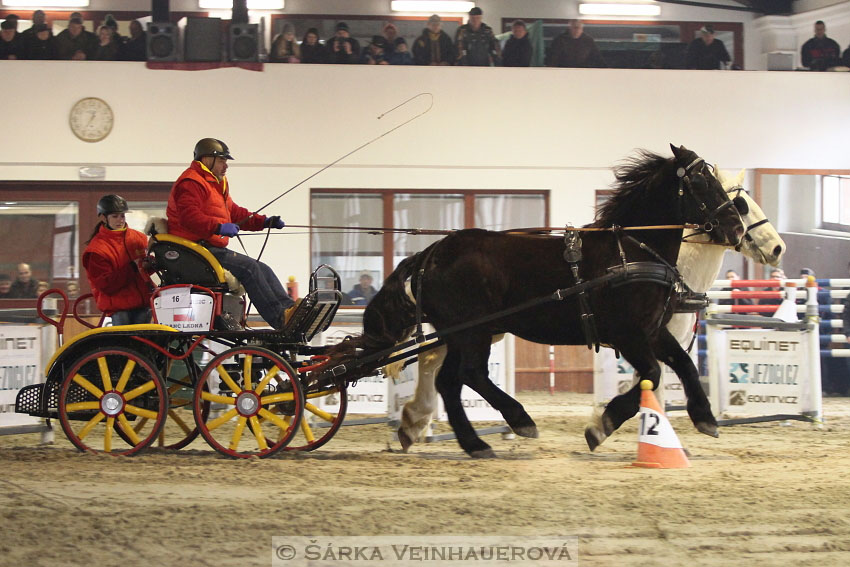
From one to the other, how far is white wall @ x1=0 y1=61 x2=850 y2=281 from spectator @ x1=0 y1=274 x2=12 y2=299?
3.80ft

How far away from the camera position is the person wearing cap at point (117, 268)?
265 inches

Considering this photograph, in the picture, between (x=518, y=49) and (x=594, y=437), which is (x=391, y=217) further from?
(x=594, y=437)

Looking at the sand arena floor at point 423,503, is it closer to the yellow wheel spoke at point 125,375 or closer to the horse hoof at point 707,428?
the horse hoof at point 707,428

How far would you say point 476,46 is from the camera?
1236 centimetres

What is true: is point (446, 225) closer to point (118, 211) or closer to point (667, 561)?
point (118, 211)

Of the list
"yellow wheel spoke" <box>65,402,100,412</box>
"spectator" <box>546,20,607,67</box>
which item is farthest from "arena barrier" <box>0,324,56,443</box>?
"spectator" <box>546,20,607,67</box>

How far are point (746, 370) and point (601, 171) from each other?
163 inches

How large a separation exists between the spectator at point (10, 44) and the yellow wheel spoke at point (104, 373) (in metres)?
6.84

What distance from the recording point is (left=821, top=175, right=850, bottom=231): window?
12.8m

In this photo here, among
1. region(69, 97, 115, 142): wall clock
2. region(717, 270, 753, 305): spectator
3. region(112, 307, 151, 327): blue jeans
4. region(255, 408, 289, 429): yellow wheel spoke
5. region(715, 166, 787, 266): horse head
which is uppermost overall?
region(69, 97, 115, 142): wall clock

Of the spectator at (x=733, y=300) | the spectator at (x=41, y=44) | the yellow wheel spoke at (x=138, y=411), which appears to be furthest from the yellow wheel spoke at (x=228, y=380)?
the spectator at (x=733, y=300)

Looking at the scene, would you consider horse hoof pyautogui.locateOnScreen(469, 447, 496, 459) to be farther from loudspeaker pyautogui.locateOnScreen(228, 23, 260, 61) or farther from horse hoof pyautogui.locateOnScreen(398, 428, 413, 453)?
loudspeaker pyautogui.locateOnScreen(228, 23, 260, 61)

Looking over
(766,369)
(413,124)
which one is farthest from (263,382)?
(413,124)

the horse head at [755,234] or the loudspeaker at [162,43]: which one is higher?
the loudspeaker at [162,43]
